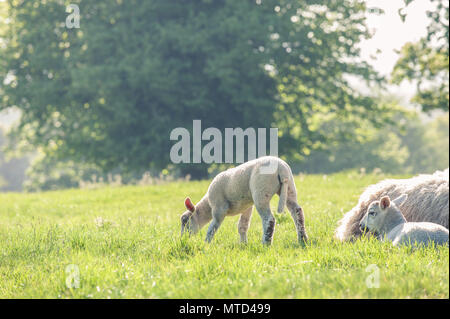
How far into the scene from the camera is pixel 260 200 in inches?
207

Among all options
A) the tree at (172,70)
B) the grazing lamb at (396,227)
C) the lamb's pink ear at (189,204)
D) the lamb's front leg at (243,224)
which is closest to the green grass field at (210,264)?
the lamb's front leg at (243,224)

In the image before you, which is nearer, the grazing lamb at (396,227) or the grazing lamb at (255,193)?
the grazing lamb at (396,227)

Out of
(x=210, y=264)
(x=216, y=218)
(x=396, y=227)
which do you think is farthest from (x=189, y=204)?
(x=396, y=227)

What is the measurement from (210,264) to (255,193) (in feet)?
3.81

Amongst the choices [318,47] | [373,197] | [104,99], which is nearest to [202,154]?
[104,99]

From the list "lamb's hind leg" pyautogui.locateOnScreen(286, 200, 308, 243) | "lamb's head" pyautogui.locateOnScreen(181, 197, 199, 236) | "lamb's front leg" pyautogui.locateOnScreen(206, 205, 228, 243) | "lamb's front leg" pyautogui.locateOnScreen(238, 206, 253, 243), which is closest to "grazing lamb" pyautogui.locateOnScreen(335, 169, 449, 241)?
"lamb's hind leg" pyautogui.locateOnScreen(286, 200, 308, 243)

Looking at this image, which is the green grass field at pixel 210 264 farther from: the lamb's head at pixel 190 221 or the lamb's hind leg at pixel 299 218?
the lamb's head at pixel 190 221

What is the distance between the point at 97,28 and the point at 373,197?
14.7 m

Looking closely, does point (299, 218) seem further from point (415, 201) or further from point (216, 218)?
point (415, 201)

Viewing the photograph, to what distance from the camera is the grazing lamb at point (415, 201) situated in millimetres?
5555

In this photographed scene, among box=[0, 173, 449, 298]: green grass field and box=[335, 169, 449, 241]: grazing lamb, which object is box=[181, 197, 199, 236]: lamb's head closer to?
box=[0, 173, 449, 298]: green grass field

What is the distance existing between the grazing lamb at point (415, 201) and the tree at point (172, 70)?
11498 mm

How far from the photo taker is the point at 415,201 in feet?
18.9
